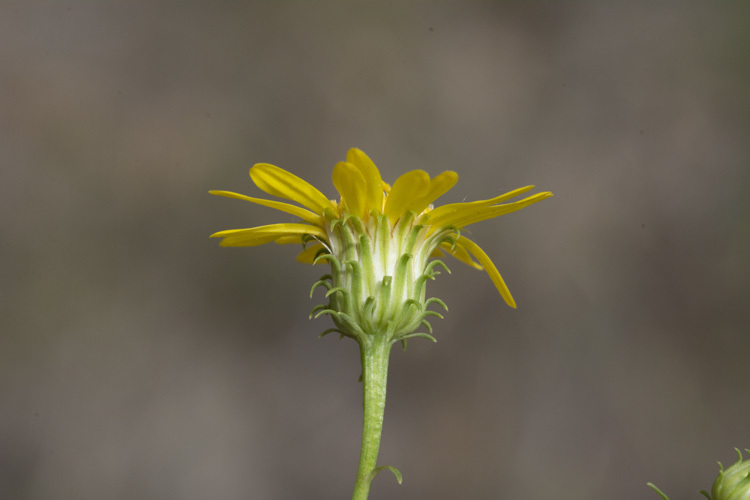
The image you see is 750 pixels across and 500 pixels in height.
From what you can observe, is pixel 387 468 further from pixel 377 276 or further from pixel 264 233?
pixel 264 233

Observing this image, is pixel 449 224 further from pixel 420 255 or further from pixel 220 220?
pixel 220 220

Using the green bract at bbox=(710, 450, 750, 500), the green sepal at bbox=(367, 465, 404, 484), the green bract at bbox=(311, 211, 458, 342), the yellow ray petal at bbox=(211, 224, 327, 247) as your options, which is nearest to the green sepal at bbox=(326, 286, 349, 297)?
the green bract at bbox=(311, 211, 458, 342)

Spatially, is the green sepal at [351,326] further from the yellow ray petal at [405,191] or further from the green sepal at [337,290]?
the yellow ray petal at [405,191]

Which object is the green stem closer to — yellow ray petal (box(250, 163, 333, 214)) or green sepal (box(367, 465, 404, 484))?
green sepal (box(367, 465, 404, 484))

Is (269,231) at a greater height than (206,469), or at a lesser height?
greater

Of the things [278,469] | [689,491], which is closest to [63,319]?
[278,469]

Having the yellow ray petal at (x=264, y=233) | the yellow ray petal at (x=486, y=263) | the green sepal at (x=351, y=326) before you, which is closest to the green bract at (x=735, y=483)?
the yellow ray petal at (x=486, y=263)

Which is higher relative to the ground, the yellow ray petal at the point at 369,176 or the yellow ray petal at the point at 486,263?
the yellow ray petal at the point at 369,176

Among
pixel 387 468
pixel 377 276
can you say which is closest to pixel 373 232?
pixel 377 276
